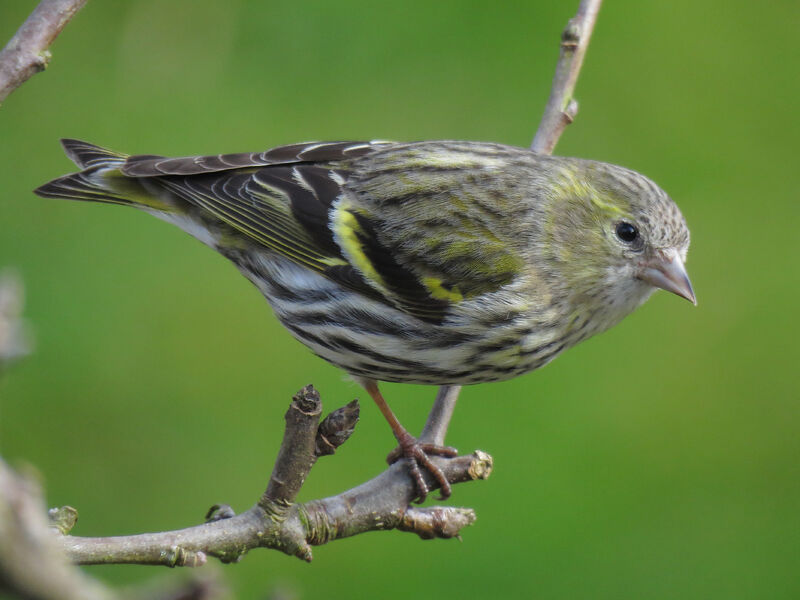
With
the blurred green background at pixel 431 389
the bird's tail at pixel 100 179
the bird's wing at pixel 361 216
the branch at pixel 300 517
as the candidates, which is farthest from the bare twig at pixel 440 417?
the blurred green background at pixel 431 389

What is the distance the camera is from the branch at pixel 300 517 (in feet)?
6.92

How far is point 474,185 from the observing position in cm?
323

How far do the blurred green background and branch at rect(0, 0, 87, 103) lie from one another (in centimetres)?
291

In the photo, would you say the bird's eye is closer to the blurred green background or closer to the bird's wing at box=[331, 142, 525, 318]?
the bird's wing at box=[331, 142, 525, 318]

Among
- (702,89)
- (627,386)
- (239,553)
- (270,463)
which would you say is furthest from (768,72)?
(239,553)

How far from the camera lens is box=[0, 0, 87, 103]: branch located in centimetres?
223

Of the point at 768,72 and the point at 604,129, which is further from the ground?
the point at 768,72

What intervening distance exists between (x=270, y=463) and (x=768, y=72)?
429cm

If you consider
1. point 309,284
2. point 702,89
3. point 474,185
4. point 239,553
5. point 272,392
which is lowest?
point 272,392

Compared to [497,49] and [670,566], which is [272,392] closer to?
[670,566]

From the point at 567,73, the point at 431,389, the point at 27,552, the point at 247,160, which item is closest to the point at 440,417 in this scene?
the point at 247,160

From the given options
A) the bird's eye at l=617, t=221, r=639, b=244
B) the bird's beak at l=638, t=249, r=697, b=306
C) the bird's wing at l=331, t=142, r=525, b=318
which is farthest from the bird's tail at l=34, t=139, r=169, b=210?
the bird's beak at l=638, t=249, r=697, b=306

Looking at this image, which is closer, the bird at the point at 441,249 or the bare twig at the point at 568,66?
the bird at the point at 441,249

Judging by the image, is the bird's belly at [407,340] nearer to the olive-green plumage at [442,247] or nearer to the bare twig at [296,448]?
the olive-green plumage at [442,247]
